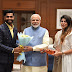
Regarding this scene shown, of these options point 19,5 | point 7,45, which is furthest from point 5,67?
point 19,5

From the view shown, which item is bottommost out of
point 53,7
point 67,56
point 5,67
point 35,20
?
point 5,67

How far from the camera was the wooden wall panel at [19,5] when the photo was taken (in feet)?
24.0

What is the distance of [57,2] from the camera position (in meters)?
7.36

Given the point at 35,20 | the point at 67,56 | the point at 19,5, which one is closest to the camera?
the point at 67,56

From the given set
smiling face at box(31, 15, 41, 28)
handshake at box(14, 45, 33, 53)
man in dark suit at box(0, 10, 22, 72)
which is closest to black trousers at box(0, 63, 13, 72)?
man in dark suit at box(0, 10, 22, 72)

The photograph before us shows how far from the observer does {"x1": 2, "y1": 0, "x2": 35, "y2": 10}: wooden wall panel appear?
7320 millimetres

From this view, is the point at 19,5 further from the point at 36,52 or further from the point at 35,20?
the point at 36,52

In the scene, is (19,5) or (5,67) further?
(19,5)

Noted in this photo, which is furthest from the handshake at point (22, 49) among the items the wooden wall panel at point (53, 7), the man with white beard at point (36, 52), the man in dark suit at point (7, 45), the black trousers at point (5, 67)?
the wooden wall panel at point (53, 7)

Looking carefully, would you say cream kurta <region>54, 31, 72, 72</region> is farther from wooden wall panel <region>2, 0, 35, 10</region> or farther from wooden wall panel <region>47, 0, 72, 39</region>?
wooden wall panel <region>2, 0, 35, 10</region>

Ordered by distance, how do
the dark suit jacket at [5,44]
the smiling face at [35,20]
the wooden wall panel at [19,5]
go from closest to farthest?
1. the dark suit jacket at [5,44]
2. the smiling face at [35,20]
3. the wooden wall panel at [19,5]

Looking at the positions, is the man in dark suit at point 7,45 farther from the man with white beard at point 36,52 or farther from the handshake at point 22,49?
the man with white beard at point 36,52

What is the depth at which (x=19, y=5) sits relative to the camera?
24.0ft

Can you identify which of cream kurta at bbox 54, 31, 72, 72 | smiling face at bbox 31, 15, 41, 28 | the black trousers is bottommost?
the black trousers
